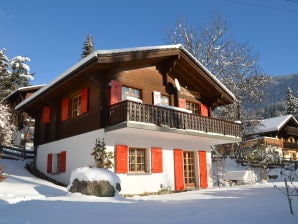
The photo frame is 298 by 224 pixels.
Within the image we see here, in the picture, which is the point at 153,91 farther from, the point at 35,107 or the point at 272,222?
the point at 272,222

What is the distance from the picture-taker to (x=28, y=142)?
3047 cm

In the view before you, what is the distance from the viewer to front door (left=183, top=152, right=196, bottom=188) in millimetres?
16719

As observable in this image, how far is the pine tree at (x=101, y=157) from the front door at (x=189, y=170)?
17.5 ft

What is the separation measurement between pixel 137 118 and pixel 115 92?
1.81 meters

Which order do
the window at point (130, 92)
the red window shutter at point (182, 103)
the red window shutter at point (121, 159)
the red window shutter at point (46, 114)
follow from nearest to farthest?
the red window shutter at point (121, 159), the window at point (130, 92), the red window shutter at point (182, 103), the red window shutter at point (46, 114)

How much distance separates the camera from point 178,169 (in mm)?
15727

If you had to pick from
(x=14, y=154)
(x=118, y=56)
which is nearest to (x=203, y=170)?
(x=118, y=56)

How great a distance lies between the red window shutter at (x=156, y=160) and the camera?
47.5 feet

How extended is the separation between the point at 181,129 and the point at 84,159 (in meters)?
4.50

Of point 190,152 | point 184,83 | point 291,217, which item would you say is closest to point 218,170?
point 190,152

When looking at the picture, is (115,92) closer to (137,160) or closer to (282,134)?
(137,160)

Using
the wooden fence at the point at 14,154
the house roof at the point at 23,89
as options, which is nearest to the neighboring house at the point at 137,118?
the wooden fence at the point at 14,154

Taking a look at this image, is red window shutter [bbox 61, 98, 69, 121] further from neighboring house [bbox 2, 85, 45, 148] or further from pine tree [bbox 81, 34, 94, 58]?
pine tree [bbox 81, 34, 94, 58]

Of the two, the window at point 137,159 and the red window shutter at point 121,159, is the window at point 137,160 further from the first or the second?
the red window shutter at point 121,159
